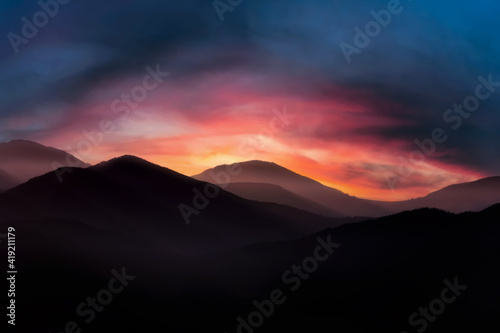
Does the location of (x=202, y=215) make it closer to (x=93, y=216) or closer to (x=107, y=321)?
(x=93, y=216)

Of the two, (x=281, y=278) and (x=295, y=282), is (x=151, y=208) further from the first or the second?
(x=295, y=282)

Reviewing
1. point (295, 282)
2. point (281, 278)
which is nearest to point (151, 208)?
point (281, 278)

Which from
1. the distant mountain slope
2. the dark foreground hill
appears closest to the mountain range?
the dark foreground hill

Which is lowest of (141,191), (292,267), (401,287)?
(401,287)

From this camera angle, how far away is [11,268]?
4450 centimetres

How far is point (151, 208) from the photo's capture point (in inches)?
4833

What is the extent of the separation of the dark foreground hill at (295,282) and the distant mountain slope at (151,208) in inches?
1510

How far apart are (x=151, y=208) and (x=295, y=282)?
80.4 meters

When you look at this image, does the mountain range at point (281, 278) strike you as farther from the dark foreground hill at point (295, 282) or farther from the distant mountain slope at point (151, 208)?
the distant mountain slope at point (151, 208)

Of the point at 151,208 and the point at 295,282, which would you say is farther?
the point at 151,208

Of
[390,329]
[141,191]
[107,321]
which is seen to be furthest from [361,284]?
[141,191]

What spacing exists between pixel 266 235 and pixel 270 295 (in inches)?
3038

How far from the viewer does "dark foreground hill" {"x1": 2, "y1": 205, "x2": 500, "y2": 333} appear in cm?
3878

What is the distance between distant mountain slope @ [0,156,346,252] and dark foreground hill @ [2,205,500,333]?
126 feet
